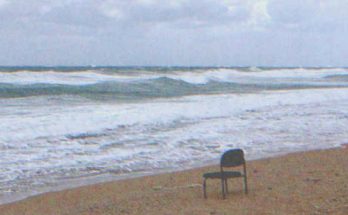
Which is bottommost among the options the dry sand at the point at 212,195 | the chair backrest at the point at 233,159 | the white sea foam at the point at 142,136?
the white sea foam at the point at 142,136

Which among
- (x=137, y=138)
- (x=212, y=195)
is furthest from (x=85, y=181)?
(x=137, y=138)

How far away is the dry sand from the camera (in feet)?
23.3

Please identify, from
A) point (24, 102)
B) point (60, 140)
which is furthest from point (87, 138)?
→ point (24, 102)

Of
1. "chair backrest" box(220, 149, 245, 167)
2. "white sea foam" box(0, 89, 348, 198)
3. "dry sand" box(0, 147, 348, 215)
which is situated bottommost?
"white sea foam" box(0, 89, 348, 198)

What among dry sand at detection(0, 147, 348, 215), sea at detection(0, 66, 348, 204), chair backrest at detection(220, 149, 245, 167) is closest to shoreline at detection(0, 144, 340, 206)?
sea at detection(0, 66, 348, 204)

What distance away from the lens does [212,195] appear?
7992mm

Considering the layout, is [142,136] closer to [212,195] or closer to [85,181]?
[85,181]

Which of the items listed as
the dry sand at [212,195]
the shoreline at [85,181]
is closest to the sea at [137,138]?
the shoreline at [85,181]

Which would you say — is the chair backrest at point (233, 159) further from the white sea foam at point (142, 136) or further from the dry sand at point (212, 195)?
the white sea foam at point (142, 136)

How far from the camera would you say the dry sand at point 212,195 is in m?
7.11

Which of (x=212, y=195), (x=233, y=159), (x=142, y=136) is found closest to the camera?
(x=233, y=159)

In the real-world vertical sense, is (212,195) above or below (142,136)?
above

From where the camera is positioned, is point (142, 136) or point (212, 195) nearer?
point (212, 195)

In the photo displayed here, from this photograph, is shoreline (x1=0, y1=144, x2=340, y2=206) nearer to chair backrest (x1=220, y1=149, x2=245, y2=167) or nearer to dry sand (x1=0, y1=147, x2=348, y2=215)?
dry sand (x1=0, y1=147, x2=348, y2=215)
